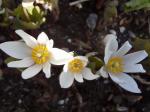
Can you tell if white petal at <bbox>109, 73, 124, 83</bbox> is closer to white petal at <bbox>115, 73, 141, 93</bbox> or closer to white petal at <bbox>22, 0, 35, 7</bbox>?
white petal at <bbox>115, 73, 141, 93</bbox>

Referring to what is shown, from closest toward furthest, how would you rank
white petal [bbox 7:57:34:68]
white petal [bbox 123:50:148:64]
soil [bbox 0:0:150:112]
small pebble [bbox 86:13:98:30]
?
white petal [bbox 7:57:34:68] → white petal [bbox 123:50:148:64] → soil [bbox 0:0:150:112] → small pebble [bbox 86:13:98:30]

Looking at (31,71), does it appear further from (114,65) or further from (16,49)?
(114,65)

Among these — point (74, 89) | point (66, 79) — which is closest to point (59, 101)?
point (74, 89)

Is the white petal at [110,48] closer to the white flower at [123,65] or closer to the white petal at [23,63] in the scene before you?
the white flower at [123,65]

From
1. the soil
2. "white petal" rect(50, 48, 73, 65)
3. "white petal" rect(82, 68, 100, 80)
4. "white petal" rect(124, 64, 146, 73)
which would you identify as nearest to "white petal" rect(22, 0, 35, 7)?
the soil

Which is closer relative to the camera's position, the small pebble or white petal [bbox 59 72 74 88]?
white petal [bbox 59 72 74 88]

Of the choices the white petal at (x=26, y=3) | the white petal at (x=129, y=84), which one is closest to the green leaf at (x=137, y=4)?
the white petal at (x=129, y=84)
